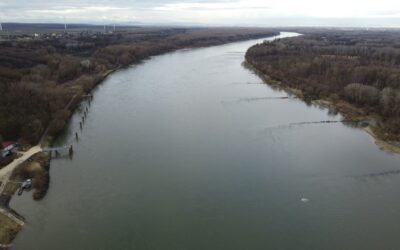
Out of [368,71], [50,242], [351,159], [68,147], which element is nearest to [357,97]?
[368,71]

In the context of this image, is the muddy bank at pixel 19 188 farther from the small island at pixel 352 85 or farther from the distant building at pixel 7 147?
the small island at pixel 352 85

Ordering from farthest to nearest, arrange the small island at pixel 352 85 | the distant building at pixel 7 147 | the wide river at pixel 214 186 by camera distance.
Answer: the small island at pixel 352 85
the distant building at pixel 7 147
the wide river at pixel 214 186

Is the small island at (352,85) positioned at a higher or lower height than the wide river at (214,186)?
higher

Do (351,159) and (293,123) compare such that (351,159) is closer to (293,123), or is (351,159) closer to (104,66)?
(293,123)

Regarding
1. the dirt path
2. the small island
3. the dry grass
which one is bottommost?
the dry grass

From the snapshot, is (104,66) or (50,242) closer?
(50,242)

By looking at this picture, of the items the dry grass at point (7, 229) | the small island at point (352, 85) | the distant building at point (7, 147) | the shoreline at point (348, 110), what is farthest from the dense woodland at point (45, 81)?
the small island at point (352, 85)

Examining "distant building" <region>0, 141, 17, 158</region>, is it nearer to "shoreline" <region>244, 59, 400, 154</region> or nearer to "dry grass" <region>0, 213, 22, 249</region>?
"dry grass" <region>0, 213, 22, 249</region>

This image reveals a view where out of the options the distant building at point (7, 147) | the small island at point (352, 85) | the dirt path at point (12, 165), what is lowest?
the dirt path at point (12, 165)

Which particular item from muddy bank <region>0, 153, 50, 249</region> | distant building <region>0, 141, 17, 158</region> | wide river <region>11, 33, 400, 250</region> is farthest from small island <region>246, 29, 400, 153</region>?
distant building <region>0, 141, 17, 158</region>
